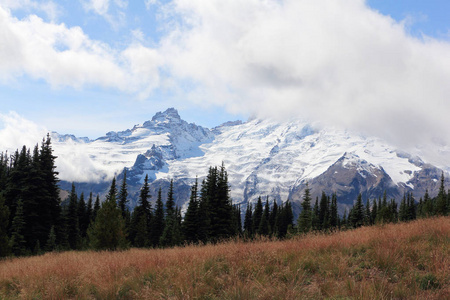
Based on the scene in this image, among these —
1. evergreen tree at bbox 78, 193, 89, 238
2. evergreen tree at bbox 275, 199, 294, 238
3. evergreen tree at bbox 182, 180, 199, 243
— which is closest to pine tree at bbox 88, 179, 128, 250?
evergreen tree at bbox 182, 180, 199, 243

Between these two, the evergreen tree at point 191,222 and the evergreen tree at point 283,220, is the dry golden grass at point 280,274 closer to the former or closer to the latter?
the evergreen tree at point 191,222

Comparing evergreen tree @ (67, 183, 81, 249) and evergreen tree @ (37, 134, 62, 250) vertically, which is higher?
evergreen tree @ (37, 134, 62, 250)

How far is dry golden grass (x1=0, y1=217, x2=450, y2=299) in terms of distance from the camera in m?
5.55

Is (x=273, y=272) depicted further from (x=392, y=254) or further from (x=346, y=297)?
(x=392, y=254)

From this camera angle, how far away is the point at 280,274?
6.50 metres

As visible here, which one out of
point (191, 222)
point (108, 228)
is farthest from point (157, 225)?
point (108, 228)

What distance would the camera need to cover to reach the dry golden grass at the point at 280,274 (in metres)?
5.55

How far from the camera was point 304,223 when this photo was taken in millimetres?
56031

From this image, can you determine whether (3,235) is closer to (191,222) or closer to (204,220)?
(191,222)

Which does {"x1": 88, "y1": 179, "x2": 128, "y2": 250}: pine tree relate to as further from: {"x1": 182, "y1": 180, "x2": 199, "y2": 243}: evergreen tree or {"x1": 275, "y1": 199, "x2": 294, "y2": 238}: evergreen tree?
{"x1": 275, "y1": 199, "x2": 294, "y2": 238}: evergreen tree

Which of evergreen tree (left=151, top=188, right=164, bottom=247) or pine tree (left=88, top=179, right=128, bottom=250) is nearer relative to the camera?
pine tree (left=88, top=179, right=128, bottom=250)

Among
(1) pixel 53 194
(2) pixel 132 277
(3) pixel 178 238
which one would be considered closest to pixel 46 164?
(1) pixel 53 194

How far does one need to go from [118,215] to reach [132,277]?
661 inches

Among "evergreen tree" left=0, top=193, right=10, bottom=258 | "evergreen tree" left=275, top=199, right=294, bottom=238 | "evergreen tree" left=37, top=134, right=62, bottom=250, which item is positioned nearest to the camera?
"evergreen tree" left=0, top=193, right=10, bottom=258
